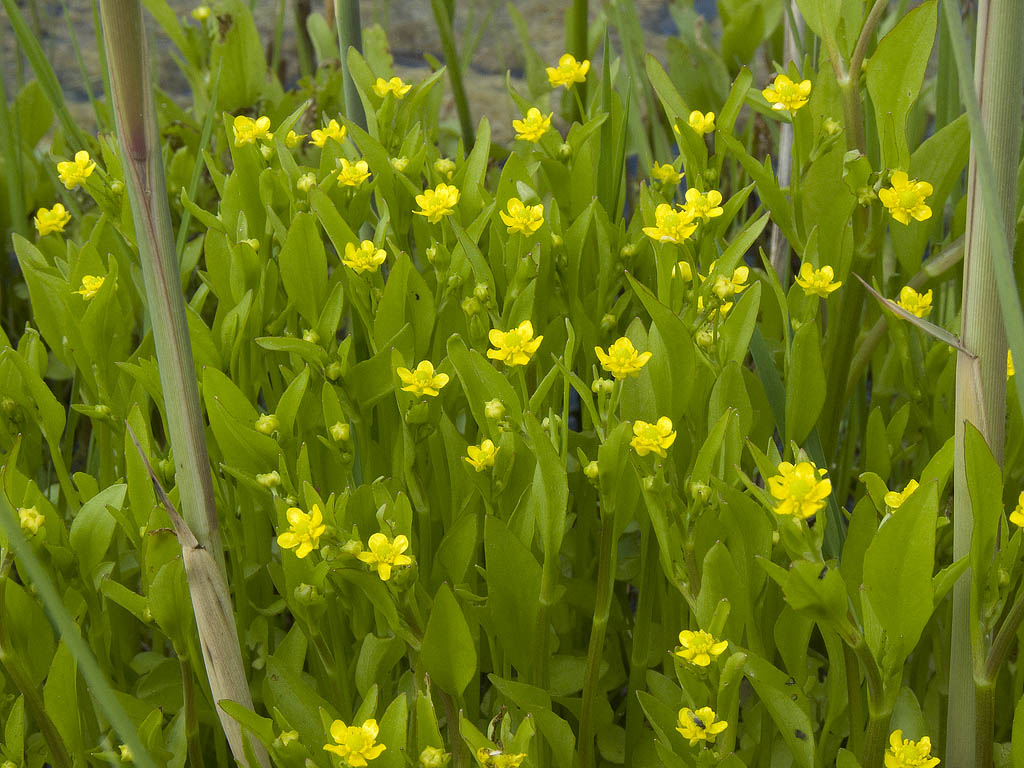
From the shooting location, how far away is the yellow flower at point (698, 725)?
0.73m

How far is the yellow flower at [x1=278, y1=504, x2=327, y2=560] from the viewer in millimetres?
734

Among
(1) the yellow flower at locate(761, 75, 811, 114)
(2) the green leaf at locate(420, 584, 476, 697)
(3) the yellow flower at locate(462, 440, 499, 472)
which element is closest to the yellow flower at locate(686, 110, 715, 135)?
(1) the yellow flower at locate(761, 75, 811, 114)

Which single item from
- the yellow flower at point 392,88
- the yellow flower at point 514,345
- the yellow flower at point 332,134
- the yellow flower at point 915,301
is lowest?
the yellow flower at point 915,301

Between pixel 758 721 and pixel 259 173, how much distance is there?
24.8 inches

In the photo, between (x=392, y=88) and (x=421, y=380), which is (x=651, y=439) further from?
(x=392, y=88)

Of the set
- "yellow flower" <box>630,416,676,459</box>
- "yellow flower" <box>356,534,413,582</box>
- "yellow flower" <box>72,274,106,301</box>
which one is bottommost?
"yellow flower" <box>356,534,413,582</box>

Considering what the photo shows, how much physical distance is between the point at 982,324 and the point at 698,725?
0.32 m

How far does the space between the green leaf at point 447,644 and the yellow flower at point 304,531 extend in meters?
0.09

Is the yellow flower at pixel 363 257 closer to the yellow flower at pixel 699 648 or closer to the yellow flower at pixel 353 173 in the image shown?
the yellow flower at pixel 353 173

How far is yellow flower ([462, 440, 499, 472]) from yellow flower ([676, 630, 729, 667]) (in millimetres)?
183

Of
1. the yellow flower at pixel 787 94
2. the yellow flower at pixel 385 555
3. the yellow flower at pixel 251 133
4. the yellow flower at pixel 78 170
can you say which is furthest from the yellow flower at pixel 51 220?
the yellow flower at pixel 787 94

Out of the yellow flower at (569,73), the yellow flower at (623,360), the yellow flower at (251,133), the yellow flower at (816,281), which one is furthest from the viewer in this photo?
the yellow flower at (569,73)

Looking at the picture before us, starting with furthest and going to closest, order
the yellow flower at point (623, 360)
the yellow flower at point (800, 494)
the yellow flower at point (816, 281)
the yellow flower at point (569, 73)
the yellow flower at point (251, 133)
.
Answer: the yellow flower at point (569, 73) < the yellow flower at point (251, 133) < the yellow flower at point (816, 281) < the yellow flower at point (623, 360) < the yellow flower at point (800, 494)

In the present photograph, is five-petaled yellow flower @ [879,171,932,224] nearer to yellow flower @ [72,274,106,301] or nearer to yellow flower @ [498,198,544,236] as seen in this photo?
yellow flower @ [498,198,544,236]
